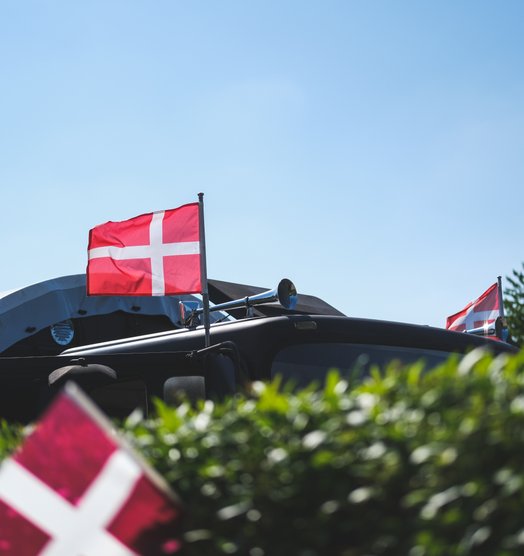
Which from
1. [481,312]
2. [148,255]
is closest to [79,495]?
[148,255]

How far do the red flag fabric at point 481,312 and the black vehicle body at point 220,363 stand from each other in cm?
906

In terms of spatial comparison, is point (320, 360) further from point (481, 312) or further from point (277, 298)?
point (481, 312)

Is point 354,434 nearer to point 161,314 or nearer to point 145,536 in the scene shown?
point 145,536

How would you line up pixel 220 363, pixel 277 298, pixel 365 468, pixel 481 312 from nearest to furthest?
pixel 365 468, pixel 220 363, pixel 277 298, pixel 481 312

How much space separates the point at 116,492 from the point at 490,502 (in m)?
0.95

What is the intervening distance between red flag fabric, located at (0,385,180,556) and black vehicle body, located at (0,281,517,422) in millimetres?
2839

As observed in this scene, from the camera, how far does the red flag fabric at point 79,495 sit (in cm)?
236

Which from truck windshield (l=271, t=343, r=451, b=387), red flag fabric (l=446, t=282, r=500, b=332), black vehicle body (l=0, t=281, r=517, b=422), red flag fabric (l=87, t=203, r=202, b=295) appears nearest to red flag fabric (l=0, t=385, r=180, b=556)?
black vehicle body (l=0, t=281, r=517, b=422)

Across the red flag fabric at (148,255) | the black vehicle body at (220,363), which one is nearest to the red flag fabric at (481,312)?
the red flag fabric at (148,255)

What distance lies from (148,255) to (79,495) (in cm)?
702

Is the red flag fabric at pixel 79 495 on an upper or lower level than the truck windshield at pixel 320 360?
lower

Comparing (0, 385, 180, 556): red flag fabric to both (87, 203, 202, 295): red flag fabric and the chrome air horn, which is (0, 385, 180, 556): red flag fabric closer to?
the chrome air horn

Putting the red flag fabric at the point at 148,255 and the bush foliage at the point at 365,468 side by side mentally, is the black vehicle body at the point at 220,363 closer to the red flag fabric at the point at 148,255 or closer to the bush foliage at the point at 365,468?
the red flag fabric at the point at 148,255

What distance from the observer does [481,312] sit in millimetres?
15148
